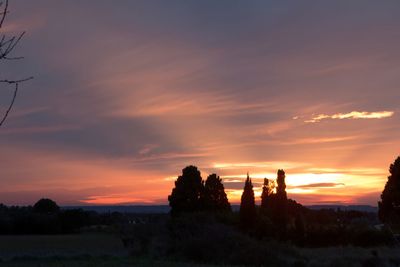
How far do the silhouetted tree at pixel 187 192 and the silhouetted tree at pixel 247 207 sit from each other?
37.9 feet

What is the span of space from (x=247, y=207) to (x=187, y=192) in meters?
14.7

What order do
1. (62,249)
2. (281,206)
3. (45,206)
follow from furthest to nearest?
1. (45,206)
2. (281,206)
3. (62,249)

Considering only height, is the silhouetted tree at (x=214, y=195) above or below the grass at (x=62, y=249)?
above

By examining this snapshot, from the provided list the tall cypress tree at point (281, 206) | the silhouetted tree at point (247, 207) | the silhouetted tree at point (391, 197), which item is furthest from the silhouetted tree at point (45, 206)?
the silhouetted tree at point (391, 197)

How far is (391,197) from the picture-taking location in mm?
65062

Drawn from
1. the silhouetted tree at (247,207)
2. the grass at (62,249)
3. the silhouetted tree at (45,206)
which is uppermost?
the silhouetted tree at (45,206)

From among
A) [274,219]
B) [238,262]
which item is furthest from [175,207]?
[238,262]

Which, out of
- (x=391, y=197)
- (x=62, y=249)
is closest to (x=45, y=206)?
(x=62, y=249)

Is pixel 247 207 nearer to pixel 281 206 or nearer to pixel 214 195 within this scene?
pixel 281 206

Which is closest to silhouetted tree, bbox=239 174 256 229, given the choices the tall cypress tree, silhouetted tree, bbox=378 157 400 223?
the tall cypress tree

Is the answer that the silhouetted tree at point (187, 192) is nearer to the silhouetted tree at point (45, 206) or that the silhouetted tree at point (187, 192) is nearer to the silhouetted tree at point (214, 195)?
the silhouetted tree at point (214, 195)

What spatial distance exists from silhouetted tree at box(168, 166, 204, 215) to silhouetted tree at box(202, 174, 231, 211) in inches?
30.3

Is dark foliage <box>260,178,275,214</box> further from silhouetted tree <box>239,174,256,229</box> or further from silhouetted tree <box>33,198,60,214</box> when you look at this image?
silhouetted tree <box>33,198,60,214</box>

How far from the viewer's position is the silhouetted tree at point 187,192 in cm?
7303
